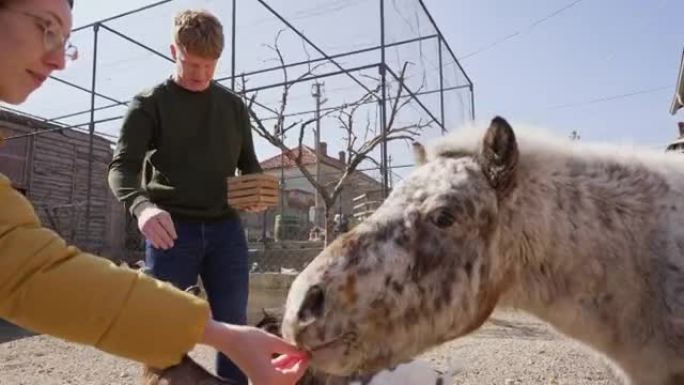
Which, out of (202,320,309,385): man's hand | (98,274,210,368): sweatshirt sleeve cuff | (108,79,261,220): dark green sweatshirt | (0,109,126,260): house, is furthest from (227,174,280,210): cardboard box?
(0,109,126,260): house

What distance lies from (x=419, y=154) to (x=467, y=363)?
3.37m

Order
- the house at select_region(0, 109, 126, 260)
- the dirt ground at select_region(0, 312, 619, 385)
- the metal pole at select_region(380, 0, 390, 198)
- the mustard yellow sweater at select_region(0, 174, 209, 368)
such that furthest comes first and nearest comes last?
the house at select_region(0, 109, 126, 260)
the metal pole at select_region(380, 0, 390, 198)
the dirt ground at select_region(0, 312, 619, 385)
the mustard yellow sweater at select_region(0, 174, 209, 368)

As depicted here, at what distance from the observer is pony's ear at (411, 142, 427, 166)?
77.2 inches

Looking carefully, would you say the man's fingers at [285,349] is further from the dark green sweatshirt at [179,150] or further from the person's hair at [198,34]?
the person's hair at [198,34]

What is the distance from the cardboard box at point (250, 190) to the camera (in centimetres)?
250

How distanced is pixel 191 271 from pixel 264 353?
5.19 feet

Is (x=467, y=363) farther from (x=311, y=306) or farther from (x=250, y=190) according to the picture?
(x=311, y=306)

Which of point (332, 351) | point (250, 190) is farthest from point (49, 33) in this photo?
Answer: point (250, 190)

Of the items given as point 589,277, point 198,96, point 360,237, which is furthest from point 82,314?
point 198,96

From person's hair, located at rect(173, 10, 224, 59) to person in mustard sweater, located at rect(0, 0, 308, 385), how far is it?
1.46 meters

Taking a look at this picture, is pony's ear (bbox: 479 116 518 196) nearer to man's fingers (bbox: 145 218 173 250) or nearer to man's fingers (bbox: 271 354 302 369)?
man's fingers (bbox: 271 354 302 369)

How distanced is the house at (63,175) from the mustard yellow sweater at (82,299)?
13.8 metres

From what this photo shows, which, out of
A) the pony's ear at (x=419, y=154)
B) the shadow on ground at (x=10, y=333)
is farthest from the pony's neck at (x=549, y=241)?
the shadow on ground at (x=10, y=333)

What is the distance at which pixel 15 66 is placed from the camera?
0.95m
